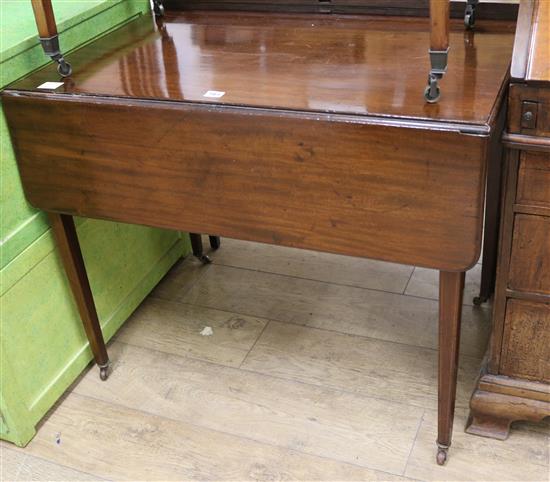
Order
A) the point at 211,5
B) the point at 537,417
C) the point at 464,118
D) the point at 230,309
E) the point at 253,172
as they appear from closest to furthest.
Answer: the point at 464,118 < the point at 253,172 < the point at 537,417 < the point at 211,5 < the point at 230,309

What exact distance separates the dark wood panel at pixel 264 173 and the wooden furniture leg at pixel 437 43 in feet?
0.33

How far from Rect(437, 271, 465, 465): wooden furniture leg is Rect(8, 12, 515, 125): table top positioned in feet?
1.09

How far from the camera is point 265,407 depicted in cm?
180

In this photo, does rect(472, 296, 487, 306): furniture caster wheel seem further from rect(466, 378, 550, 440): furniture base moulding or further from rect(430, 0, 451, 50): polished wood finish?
rect(430, 0, 451, 50): polished wood finish

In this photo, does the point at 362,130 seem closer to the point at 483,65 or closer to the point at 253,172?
the point at 253,172

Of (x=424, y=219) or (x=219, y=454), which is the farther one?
(x=219, y=454)

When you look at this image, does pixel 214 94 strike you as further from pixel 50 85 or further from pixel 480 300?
pixel 480 300

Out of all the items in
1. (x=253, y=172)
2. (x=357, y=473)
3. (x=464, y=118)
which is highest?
(x=464, y=118)

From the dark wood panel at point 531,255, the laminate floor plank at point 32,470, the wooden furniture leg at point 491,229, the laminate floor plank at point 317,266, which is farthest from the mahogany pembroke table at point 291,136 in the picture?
the laminate floor plank at point 317,266

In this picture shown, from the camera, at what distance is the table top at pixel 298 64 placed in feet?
4.28

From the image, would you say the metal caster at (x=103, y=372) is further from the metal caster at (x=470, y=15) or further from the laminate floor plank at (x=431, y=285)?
the metal caster at (x=470, y=15)

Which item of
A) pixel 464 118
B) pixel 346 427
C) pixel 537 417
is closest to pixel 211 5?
pixel 464 118

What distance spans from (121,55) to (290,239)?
597mm

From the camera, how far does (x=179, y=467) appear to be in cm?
167
